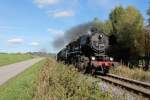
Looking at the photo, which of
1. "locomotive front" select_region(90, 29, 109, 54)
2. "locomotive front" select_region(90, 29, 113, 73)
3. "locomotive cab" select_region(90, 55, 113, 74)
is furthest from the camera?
"locomotive front" select_region(90, 29, 109, 54)

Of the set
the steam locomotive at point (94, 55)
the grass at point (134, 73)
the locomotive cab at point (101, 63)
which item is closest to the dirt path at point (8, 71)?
the steam locomotive at point (94, 55)

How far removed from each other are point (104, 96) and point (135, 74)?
14947mm

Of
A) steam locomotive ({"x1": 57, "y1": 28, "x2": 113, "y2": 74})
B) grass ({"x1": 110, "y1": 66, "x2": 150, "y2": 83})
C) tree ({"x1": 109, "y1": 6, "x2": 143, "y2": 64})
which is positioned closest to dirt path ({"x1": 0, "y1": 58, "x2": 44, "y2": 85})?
steam locomotive ({"x1": 57, "y1": 28, "x2": 113, "y2": 74})

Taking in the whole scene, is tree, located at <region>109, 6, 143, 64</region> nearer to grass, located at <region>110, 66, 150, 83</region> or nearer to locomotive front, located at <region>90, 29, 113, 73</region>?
grass, located at <region>110, 66, 150, 83</region>

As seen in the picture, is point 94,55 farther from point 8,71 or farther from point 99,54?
point 8,71

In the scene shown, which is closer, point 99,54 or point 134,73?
point 134,73

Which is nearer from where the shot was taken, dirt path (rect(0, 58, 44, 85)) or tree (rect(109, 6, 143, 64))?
dirt path (rect(0, 58, 44, 85))

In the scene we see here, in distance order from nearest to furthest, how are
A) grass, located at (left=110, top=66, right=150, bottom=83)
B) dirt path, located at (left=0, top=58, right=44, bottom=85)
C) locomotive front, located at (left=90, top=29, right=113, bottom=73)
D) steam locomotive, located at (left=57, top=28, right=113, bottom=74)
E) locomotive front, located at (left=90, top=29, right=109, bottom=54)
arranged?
grass, located at (left=110, top=66, right=150, bottom=83) < dirt path, located at (left=0, top=58, right=44, bottom=85) < locomotive front, located at (left=90, top=29, right=113, bottom=73) < steam locomotive, located at (left=57, top=28, right=113, bottom=74) < locomotive front, located at (left=90, top=29, right=109, bottom=54)

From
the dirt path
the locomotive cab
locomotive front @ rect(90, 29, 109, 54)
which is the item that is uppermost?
locomotive front @ rect(90, 29, 109, 54)

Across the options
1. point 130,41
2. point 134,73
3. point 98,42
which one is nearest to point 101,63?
point 98,42

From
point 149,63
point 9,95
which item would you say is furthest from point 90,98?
point 149,63

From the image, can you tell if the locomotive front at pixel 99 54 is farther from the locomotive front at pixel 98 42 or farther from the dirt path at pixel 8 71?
the dirt path at pixel 8 71

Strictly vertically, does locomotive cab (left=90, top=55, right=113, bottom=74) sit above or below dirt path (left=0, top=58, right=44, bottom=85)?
above

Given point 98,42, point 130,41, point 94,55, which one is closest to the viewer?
→ point 94,55
